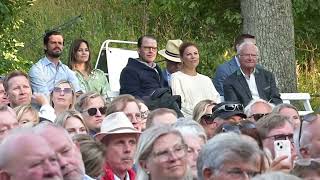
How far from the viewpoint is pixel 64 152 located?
516 centimetres

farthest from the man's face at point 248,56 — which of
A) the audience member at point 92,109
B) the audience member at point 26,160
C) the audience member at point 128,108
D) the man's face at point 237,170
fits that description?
the audience member at point 26,160

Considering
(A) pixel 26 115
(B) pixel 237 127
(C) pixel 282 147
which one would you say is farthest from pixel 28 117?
(C) pixel 282 147

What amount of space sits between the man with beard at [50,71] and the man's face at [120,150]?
383cm

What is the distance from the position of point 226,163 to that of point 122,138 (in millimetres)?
2175

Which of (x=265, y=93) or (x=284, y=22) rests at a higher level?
(x=284, y=22)

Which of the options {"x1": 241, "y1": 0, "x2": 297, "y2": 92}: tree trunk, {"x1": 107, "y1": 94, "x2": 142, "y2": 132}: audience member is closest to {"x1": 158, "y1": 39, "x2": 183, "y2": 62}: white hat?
{"x1": 241, "y1": 0, "x2": 297, "y2": 92}: tree trunk

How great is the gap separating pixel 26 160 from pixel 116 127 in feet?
10.0

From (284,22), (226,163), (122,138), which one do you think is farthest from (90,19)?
(226,163)

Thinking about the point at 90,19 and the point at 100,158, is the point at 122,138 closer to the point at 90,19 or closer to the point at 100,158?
the point at 100,158

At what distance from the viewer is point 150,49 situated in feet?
38.1

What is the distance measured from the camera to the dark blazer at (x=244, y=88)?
1134 centimetres

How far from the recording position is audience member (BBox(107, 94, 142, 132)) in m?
8.52

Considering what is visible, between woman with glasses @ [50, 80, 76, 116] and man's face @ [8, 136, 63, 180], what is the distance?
511 cm

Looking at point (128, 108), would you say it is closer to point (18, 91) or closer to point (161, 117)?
point (161, 117)
